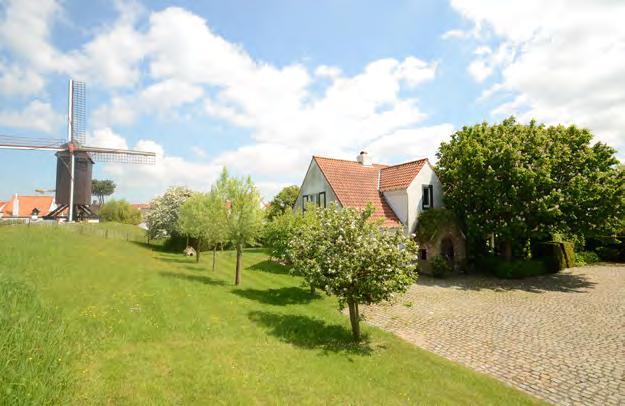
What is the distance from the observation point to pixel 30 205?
83438 millimetres

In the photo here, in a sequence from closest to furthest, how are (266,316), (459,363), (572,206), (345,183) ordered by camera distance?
(459,363)
(266,316)
(572,206)
(345,183)

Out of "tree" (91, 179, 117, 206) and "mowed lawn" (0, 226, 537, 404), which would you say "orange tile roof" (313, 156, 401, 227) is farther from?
"tree" (91, 179, 117, 206)

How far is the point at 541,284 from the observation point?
90.5 ft

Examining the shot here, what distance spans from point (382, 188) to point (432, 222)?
6.72 metres

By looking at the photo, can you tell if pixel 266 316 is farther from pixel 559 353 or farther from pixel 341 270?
pixel 559 353

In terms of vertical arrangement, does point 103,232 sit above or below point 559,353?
above

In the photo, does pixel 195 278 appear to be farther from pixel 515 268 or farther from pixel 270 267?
pixel 515 268

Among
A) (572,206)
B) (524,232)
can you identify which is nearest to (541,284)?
(524,232)

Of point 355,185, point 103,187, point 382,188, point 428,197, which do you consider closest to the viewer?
point 428,197

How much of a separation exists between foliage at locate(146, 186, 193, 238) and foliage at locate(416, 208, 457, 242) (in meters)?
29.5

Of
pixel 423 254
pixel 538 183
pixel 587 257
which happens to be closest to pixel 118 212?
pixel 423 254

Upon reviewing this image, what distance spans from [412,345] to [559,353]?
585cm

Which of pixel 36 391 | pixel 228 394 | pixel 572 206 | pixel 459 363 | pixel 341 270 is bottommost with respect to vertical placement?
pixel 459 363

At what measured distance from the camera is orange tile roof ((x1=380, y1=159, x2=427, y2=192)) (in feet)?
110
